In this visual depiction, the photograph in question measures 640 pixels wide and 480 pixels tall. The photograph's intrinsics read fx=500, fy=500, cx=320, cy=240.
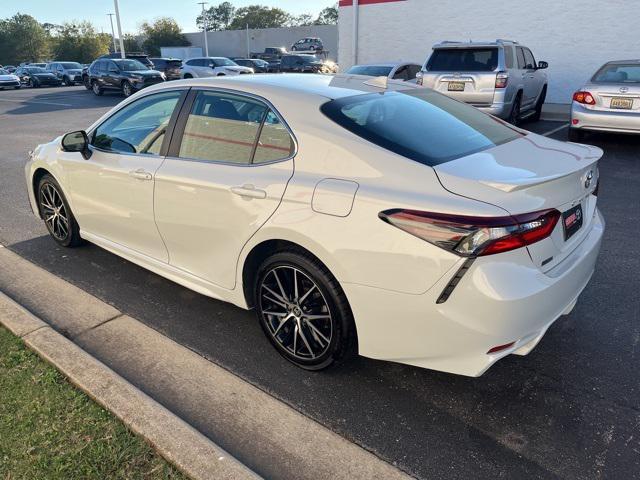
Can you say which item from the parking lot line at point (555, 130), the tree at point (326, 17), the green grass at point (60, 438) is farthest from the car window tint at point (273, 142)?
the tree at point (326, 17)

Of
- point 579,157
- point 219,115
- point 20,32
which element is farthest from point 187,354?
point 20,32

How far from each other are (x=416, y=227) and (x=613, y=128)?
776 centimetres

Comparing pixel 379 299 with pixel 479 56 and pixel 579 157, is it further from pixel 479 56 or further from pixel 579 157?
pixel 479 56

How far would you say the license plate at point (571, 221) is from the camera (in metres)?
2.53

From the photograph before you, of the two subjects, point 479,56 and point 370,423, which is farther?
point 479,56

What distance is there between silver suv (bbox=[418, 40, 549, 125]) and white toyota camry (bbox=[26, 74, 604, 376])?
21.7ft

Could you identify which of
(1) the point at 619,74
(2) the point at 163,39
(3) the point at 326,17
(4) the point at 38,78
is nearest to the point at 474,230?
(1) the point at 619,74

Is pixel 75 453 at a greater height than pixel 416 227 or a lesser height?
lesser

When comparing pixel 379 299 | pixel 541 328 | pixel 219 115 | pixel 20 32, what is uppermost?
pixel 20 32

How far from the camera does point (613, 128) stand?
27.4 feet

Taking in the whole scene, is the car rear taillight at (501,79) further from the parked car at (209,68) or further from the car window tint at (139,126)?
the parked car at (209,68)

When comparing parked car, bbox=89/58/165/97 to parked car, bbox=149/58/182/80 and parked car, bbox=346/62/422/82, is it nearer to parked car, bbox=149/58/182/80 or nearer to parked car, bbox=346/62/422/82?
parked car, bbox=149/58/182/80

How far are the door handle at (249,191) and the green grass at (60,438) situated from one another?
136 centimetres

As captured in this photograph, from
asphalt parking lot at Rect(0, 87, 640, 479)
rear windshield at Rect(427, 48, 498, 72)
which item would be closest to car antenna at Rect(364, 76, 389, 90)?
asphalt parking lot at Rect(0, 87, 640, 479)
